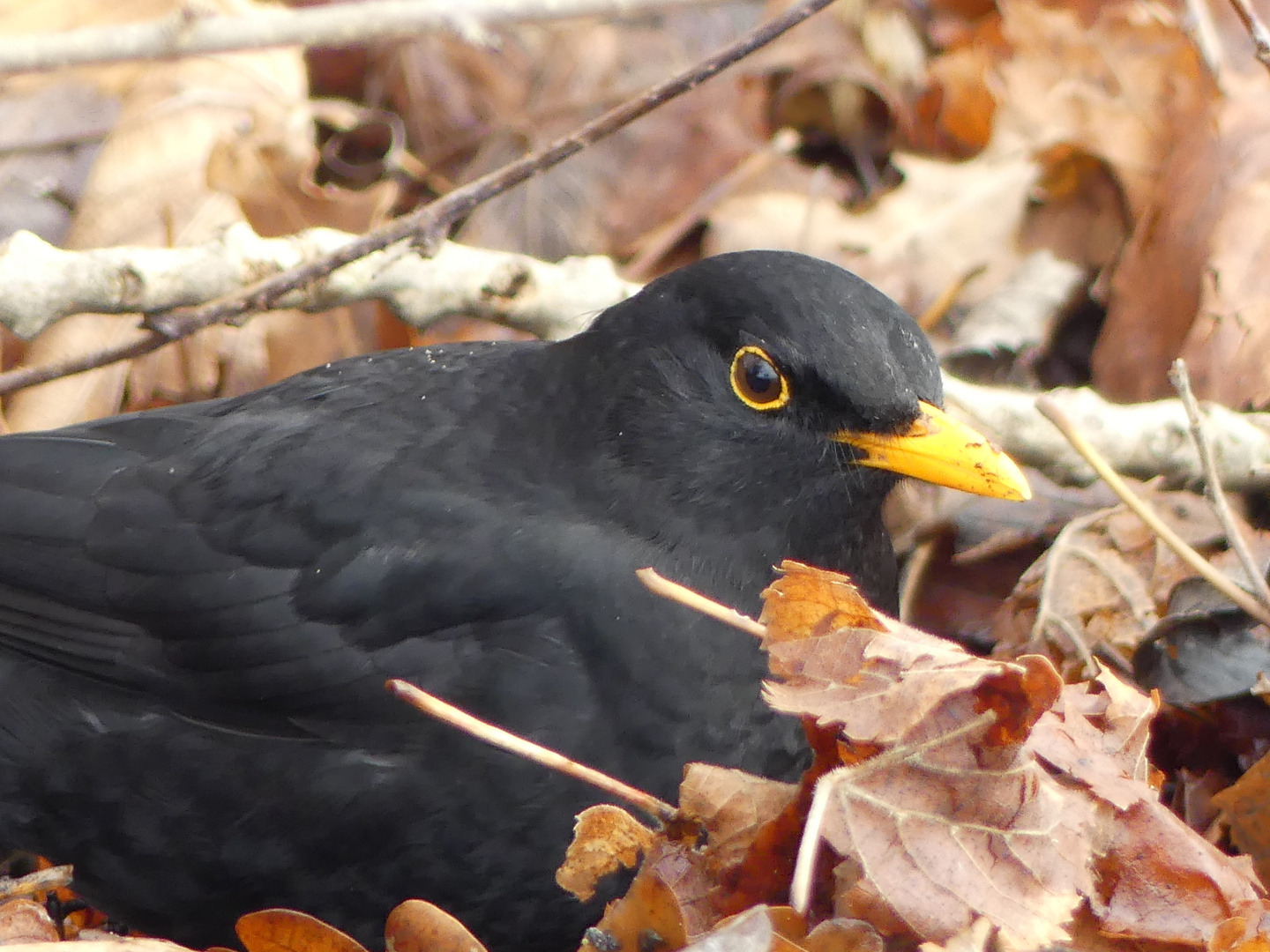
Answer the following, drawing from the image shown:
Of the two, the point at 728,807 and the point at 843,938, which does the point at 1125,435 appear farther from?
the point at 843,938

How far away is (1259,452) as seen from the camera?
3.77 m

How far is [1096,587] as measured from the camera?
371 centimetres

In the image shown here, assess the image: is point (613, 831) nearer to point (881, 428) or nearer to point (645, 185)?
point (881, 428)

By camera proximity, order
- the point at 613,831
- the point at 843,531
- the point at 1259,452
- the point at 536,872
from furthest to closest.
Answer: the point at 1259,452 < the point at 843,531 < the point at 536,872 < the point at 613,831

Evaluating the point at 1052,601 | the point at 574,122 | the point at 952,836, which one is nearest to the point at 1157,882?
the point at 952,836

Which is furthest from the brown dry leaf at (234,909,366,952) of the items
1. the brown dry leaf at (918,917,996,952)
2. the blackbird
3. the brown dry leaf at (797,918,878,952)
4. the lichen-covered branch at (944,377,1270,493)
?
the lichen-covered branch at (944,377,1270,493)

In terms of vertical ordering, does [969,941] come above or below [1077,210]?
above

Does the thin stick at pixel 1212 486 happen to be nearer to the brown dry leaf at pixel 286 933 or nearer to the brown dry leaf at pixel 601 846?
the brown dry leaf at pixel 601 846

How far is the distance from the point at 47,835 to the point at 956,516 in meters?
2.31

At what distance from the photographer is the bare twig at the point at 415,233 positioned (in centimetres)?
362

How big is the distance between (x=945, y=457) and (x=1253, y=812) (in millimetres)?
853

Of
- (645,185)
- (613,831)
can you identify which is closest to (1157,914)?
(613,831)

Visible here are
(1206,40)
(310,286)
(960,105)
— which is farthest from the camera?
(960,105)

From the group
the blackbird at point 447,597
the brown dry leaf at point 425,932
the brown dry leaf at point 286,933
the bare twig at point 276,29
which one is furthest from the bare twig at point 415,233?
the brown dry leaf at point 425,932
